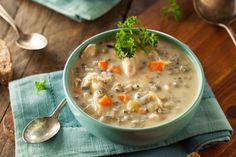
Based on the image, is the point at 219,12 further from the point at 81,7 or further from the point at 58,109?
the point at 58,109

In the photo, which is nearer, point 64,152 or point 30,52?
point 64,152

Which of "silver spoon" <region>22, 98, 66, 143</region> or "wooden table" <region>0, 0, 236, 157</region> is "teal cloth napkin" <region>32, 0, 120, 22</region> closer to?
"wooden table" <region>0, 0, 236, 157</region>

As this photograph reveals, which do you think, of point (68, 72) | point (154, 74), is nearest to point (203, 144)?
point (154, 74)

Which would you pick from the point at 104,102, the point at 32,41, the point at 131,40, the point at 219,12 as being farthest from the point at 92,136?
the point at 219,12

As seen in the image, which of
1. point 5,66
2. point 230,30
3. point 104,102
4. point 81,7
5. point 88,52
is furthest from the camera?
point 81,7

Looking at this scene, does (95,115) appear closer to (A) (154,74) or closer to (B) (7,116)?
(A) (154,74)

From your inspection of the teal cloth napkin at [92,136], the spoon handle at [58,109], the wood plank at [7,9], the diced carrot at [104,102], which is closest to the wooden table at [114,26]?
the wood plank at [7,9]
